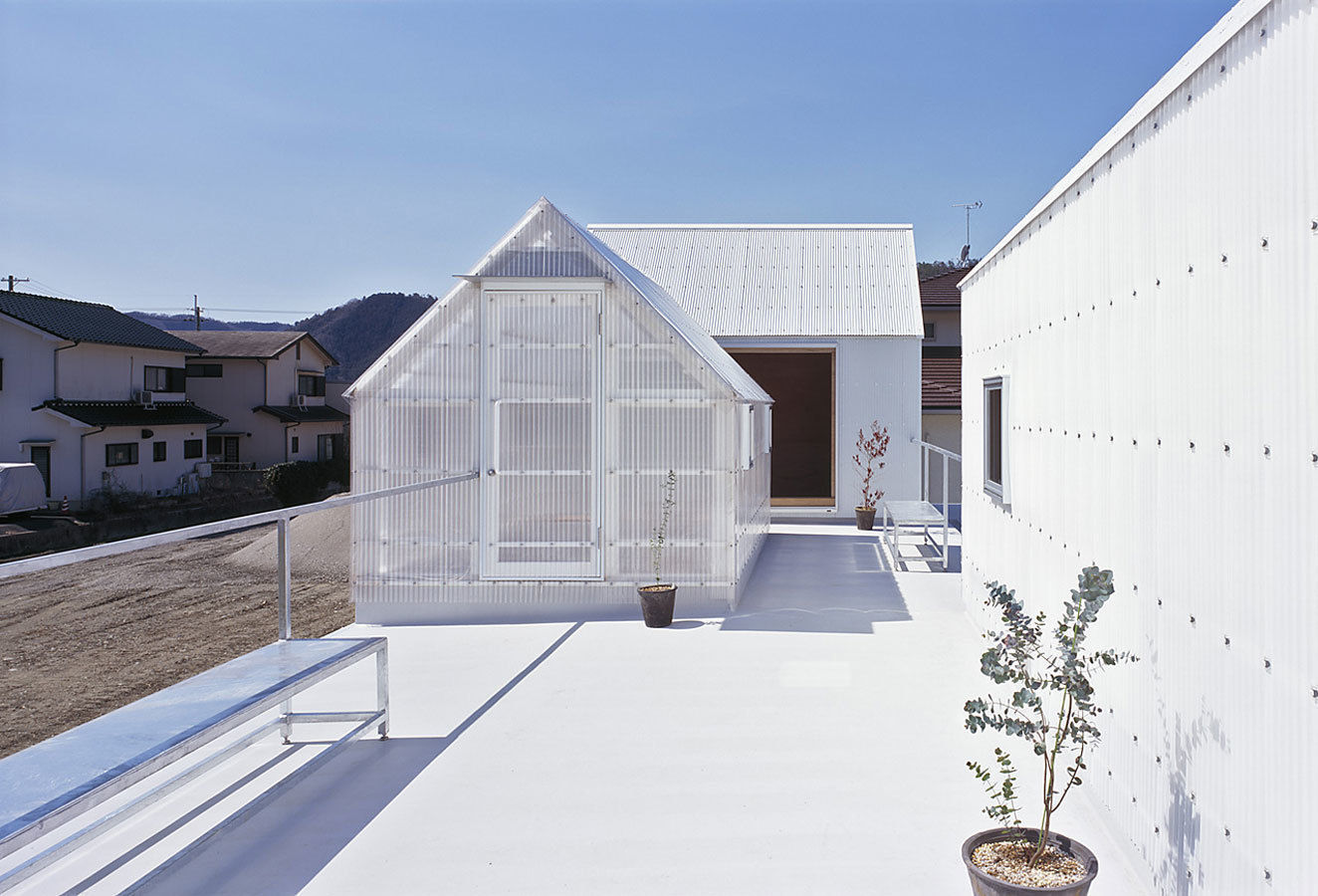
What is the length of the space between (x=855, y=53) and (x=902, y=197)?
1341cm

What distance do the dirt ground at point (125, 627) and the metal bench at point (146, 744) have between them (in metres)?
3.80

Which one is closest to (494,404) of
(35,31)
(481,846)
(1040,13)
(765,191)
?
(481,846)

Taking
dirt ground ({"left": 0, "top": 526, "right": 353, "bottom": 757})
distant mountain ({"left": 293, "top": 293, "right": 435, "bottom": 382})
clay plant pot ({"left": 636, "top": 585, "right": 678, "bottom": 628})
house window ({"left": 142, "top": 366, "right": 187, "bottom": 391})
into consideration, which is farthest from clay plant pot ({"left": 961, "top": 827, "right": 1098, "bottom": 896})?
distant mountain ({"left": 293, "top": 293, "right": 435, "bottom": 382})

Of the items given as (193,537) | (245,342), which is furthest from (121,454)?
(193,537)

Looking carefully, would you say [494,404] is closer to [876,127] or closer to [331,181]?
[876,127]

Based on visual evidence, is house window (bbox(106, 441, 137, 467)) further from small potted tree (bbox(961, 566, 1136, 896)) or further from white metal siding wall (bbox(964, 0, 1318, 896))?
small potted tree (bbox(961, 566, 1136, 896))

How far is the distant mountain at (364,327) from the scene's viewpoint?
78.2 m

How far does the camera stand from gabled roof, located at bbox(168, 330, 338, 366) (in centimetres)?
3972

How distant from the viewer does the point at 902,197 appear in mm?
23953

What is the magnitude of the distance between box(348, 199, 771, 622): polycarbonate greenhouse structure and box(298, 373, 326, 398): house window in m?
37.5

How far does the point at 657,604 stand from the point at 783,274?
33.8ft

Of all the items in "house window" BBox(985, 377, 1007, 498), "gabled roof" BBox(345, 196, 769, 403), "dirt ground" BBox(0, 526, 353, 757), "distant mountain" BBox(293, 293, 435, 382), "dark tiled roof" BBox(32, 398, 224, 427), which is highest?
"distant mountain" BBox(293, 293, 435, 382)

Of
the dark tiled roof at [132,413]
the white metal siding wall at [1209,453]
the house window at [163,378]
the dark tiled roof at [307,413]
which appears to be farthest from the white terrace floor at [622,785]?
the dark tiled roof at [307,413]

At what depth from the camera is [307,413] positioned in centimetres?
4181
